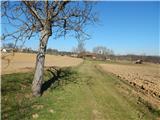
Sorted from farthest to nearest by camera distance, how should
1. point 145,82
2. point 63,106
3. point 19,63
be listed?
1. point 19,63
2. point 145,82
3. point 63,106

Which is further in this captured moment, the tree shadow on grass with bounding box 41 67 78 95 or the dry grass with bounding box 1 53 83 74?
the dry grass with bounding box 1 53 83 74

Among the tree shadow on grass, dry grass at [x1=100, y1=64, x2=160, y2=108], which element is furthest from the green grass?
dry grass at [x1=100, y1=64, x2=160, y2=108]

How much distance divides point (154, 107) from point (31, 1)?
30.3 feet

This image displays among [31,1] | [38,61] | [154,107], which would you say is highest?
[31,1]

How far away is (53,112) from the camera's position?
1260 cm

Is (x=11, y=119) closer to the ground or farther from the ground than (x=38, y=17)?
closer to the ground

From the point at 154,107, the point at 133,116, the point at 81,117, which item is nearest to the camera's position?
the point at 81,117

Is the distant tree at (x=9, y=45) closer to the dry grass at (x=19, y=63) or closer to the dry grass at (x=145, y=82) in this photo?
the dry grass at (x=19, y=63)

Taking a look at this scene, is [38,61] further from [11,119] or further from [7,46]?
[11,119]

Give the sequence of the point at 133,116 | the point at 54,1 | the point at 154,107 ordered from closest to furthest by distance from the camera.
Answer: the point at 133,116
the point at 54,1
the point at 154,107

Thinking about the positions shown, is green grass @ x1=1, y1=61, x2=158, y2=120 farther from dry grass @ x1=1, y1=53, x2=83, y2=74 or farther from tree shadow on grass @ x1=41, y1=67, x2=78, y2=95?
dry grass @ x1=1, y1=53, x2=83, y2=74

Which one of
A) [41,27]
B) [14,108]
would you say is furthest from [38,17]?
[14,108]

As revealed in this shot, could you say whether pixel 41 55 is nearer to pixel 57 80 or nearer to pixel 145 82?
pixel 57 80

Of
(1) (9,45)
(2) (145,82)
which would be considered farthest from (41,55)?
(2) (145,82)
